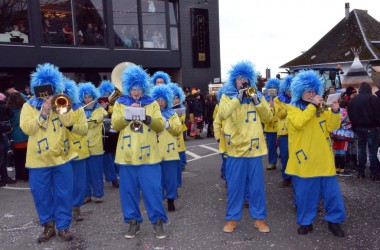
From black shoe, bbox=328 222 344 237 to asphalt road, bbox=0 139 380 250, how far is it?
6 cm

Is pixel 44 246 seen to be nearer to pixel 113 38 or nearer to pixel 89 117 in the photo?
pixel 89 117

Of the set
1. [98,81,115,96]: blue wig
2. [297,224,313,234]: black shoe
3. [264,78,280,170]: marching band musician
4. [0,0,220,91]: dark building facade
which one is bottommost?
[297,224,313,234]: black shoe

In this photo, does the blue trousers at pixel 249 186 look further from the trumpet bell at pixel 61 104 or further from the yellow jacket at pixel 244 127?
the trumpet bell at pixel 61 104

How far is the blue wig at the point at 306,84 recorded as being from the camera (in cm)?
479

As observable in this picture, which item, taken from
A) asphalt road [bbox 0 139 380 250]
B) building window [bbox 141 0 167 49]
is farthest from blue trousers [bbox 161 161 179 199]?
building window [bbox 141 0 167 49]

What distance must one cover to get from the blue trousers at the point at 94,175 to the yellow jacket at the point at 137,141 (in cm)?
183

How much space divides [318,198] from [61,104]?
3.23 meters

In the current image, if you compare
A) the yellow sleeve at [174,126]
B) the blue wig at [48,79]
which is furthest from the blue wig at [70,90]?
the yellow sleeve at [174,126]

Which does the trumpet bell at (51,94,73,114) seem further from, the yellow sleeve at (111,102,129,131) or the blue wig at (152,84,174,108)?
the blue wig at (152,84,174,108)

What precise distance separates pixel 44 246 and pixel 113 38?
15037mm

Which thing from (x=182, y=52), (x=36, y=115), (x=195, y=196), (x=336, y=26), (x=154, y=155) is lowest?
(x=195, y=196)

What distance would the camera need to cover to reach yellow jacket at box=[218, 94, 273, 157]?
16.2 ft

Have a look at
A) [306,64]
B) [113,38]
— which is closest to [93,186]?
[113,38]

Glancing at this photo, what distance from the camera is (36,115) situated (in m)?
4.80
